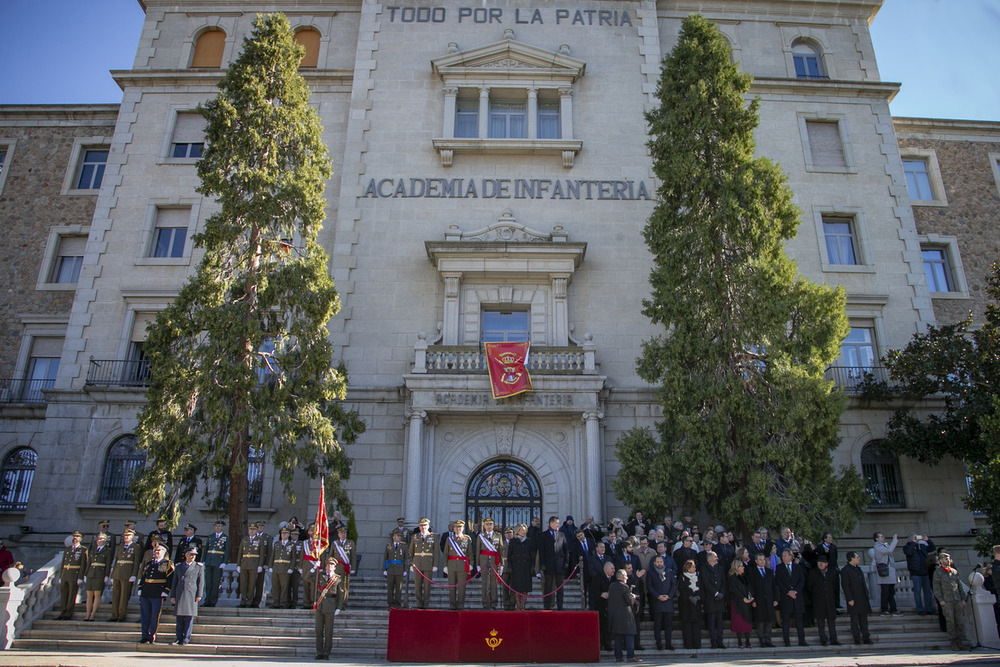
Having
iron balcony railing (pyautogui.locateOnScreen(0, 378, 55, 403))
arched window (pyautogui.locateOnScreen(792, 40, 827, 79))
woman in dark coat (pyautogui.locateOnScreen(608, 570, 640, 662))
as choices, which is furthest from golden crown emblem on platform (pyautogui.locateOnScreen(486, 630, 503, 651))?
arched window (pyautogui.locateOnScreen(792, 40, 827, 79))

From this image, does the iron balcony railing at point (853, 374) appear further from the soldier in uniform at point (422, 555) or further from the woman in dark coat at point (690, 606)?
the soldier in uniform at point (422, 555)

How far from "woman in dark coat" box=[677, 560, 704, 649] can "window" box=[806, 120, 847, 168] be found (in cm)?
1572

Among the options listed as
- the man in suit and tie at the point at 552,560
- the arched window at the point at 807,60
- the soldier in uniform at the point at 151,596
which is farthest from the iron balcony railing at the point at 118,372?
the arched window at the point at 807,60

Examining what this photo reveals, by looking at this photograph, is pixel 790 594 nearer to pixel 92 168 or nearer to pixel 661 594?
pixel 661 594

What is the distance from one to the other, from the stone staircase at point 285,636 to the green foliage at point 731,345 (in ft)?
7.29

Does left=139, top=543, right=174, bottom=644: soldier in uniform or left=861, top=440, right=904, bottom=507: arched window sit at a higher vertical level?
left=861, top=440, right=904, bottom=507: arched window

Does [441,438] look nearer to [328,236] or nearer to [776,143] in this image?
[328,236]

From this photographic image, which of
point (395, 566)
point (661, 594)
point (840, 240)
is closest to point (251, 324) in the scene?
point (395, 566)

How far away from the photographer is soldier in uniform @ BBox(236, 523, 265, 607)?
44.8ft

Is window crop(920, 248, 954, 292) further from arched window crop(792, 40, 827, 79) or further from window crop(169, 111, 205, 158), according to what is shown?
window crop(169, 111, 205, 158)

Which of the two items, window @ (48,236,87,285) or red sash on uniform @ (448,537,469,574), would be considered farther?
window @ (48,236,87,285)

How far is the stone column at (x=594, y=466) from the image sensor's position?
1738 centimetres

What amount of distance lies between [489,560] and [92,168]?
2083cm

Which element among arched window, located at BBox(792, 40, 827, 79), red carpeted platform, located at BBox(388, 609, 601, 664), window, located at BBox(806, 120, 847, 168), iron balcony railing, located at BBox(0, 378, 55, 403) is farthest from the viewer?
arched window, located at BBox(792, 40, 827, 79)
